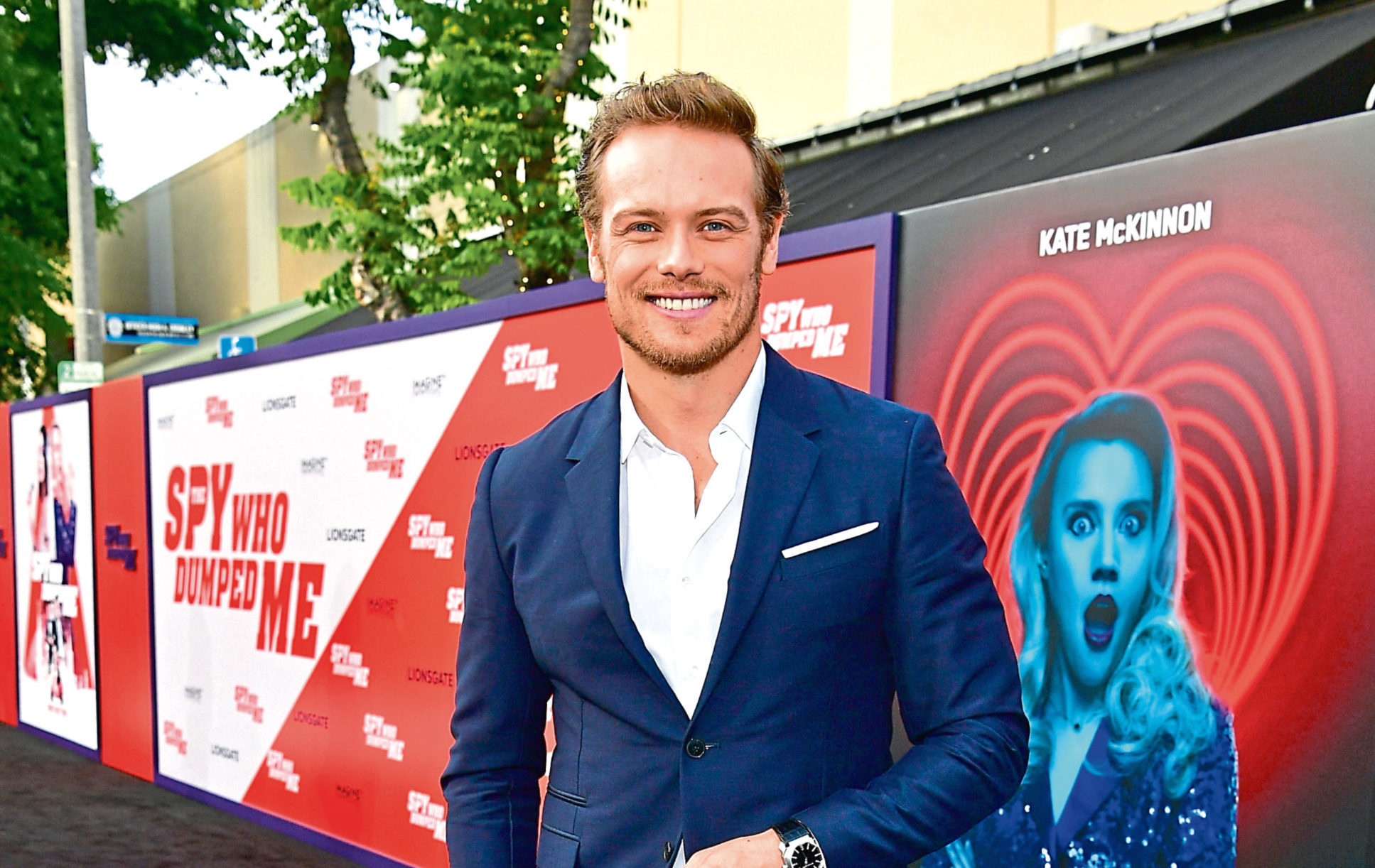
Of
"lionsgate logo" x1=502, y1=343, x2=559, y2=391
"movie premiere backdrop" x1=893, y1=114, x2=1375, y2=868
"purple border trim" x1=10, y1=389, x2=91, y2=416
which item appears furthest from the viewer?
"purple border trim" x1=10, y1=389, x2=91, y2=416

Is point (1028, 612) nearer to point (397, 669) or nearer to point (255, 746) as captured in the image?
point (397, 669)

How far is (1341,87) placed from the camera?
647 cm

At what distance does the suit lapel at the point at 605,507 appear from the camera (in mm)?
1994

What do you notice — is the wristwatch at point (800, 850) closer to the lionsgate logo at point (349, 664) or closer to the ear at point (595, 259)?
the ear at point (595, 259)

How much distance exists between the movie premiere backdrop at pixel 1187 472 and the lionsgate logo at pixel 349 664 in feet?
10.5

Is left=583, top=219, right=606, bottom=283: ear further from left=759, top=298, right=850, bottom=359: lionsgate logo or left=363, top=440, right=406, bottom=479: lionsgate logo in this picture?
left=363, top=440, right=406, bottom=479: lionsgate logo

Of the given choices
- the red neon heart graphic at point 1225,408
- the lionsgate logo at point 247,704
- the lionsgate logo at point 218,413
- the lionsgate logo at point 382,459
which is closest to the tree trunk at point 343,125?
the lionsgate logo at point 218,413

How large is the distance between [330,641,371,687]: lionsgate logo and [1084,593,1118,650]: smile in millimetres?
3623

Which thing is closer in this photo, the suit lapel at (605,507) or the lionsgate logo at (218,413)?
the suit lapel at (605,507)

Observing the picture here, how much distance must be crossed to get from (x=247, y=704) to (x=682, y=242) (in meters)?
5.43

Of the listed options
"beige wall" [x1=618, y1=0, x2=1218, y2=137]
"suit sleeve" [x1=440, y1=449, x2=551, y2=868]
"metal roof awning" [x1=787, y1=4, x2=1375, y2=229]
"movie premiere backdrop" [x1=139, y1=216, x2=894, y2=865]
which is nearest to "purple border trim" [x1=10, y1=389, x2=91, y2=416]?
"movie premiere backdrop" [x1=139, y1=216, x2=894, y2=865]

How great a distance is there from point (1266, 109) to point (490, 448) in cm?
432

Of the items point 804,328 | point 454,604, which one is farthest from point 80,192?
point 804,328

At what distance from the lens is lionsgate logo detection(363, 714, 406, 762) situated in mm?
5469
